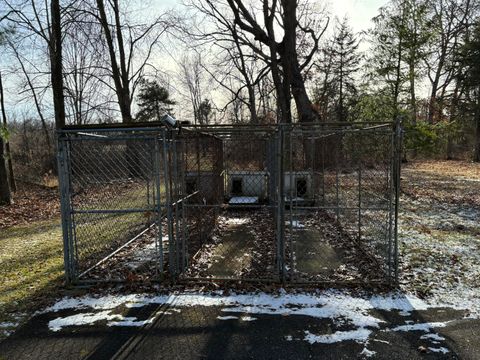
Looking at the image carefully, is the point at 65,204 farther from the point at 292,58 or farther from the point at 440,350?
the point at 292,58

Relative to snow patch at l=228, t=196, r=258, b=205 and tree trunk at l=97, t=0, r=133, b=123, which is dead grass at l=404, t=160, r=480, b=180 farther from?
tree trunk at l=97, t=0, r=133, b=123

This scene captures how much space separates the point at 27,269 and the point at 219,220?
14.6 feet

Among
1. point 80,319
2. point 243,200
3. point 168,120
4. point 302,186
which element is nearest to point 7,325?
point 80,319

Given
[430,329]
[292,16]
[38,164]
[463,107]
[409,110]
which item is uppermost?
[292,16]

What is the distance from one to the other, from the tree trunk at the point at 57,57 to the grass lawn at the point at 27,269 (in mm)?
6465

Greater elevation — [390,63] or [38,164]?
[390,63]

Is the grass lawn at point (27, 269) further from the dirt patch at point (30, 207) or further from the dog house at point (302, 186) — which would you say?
the dog house at point (302, 186)

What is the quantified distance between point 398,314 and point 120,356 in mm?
2947

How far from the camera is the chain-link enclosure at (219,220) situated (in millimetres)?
4574

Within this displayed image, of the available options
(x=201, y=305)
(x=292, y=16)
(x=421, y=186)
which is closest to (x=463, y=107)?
(x=421, y=186)

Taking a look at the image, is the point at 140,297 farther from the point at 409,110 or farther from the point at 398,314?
the point at 409,110

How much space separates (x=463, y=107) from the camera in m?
26.5

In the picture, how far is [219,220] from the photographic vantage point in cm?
888

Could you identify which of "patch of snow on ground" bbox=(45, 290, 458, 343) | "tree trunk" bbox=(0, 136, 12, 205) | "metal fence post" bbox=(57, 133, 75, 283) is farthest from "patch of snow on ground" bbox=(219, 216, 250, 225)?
"tree trunk" bbox=(0, 136, 12, 205)
